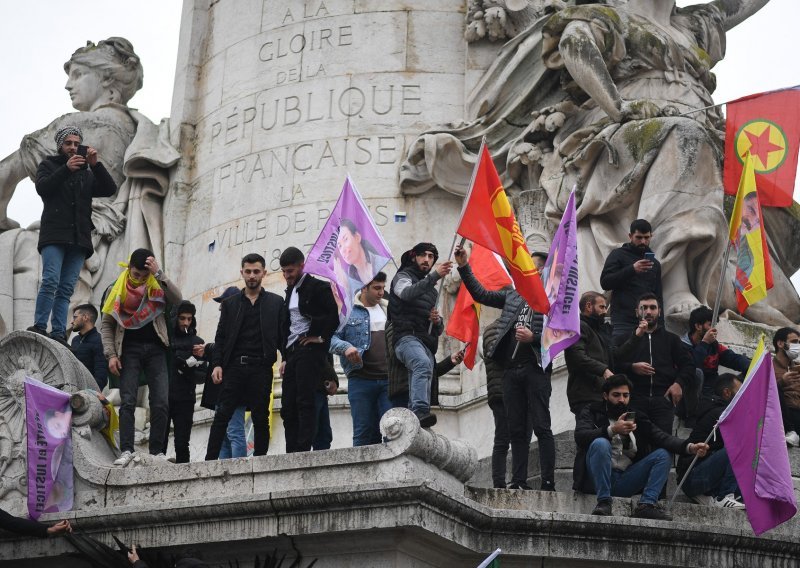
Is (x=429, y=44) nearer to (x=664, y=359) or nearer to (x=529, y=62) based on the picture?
(x=529, y=62)

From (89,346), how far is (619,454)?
5.15m

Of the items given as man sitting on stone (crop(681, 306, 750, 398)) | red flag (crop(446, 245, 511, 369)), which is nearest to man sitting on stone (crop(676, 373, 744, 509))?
man sitting on stone (crop(681, 306, 750, 398))

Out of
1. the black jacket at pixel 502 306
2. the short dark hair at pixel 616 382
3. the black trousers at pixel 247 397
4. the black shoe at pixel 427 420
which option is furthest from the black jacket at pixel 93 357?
the short dark hair at pixel 616 382

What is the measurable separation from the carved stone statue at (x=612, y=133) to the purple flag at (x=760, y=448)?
133 inches

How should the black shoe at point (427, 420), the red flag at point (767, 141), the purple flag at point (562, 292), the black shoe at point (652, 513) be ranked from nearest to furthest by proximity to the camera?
the black shoe at point (652, 513), the black shoe at point (427, 420), the purple flag at point (562, 292), the red flag at point (767, 141)

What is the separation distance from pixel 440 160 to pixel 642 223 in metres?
4.02

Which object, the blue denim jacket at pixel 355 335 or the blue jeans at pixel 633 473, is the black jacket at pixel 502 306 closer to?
the blue denim jacket at pixel 355 335

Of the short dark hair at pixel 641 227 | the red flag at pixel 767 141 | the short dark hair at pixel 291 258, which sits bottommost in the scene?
the short dark hair at pixel 291 258

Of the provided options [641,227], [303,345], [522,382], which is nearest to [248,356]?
[303,345]

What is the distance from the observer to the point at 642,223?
18703mm

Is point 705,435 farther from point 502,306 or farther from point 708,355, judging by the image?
point 502,306

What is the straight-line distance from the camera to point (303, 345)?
1734 centimetres

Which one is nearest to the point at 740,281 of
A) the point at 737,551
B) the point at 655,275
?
the point at 655,275

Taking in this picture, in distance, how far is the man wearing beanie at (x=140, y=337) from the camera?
18000 mm
